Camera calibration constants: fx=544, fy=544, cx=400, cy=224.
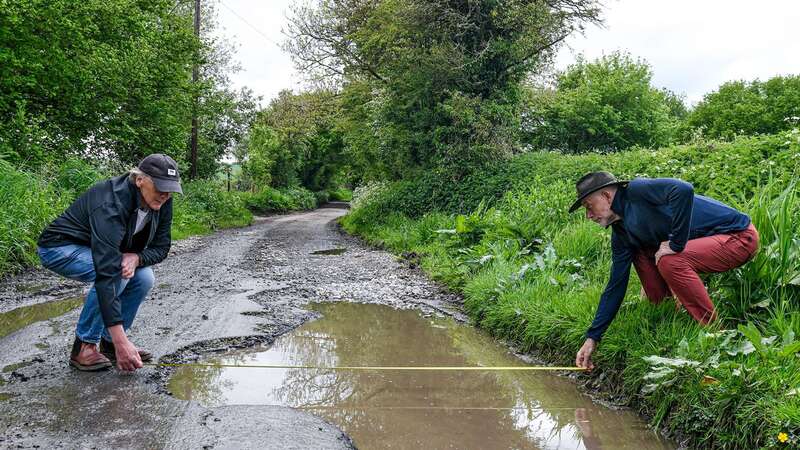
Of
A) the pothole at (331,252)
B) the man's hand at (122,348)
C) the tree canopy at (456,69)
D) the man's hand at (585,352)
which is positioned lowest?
the pothole at (331,252)

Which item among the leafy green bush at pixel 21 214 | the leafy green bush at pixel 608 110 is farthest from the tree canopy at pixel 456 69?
the leafy green bush at pixel 608 110

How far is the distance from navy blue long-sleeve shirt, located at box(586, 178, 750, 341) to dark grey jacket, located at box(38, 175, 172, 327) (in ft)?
10.8

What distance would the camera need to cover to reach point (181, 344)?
469 centimetres

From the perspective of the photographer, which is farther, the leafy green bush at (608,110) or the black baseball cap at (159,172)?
the leafy green bush at (608,110)

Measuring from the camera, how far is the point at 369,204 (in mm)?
17609

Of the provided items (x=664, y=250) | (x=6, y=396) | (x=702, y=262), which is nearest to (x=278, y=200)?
(x=6, y=396)

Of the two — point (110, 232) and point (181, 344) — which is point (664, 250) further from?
point (181, 344)

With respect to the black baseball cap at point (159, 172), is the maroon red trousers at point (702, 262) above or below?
below

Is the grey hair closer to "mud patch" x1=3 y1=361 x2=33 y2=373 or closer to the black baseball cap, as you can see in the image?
the black baseball cap

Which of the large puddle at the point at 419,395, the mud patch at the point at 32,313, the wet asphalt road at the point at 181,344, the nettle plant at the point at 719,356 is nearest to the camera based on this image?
the wet asphalt road at the point at 181,344

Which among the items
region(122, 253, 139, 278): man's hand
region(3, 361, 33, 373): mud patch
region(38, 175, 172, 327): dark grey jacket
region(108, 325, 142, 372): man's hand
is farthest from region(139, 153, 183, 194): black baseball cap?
region(3, 361, 33, 373): mud patch

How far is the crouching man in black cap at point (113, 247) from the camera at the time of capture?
11.3ft

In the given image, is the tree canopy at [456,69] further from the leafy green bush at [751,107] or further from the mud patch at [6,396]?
the leafy green bush at [751,107]

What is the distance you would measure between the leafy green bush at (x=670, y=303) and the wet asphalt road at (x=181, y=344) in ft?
3.02
